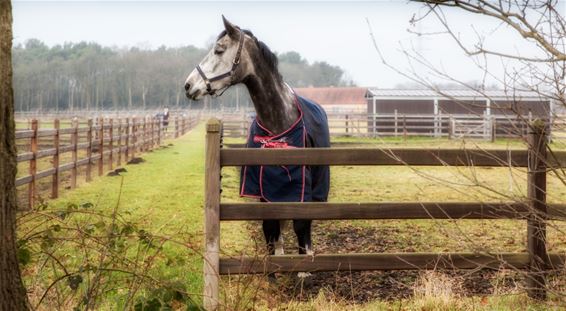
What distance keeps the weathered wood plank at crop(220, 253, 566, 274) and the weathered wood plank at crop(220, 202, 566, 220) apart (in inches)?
11.2

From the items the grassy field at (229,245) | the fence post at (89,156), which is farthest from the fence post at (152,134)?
the fence post at (89,156)

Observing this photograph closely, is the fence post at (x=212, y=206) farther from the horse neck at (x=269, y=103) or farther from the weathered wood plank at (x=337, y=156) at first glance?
the horse neck at (x=269, y=103)

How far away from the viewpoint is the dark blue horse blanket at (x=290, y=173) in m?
4.97

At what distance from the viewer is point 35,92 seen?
102188mm

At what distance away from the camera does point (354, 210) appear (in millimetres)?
3965

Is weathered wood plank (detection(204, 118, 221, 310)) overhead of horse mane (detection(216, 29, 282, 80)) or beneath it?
beneath

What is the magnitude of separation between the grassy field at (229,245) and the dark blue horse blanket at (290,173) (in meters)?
0.51

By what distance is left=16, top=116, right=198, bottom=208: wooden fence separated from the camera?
30.9 feet

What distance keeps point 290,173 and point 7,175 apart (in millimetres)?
2854

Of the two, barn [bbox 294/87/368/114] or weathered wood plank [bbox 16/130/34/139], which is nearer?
weathered wood plank [bbox 16/130/34/139]

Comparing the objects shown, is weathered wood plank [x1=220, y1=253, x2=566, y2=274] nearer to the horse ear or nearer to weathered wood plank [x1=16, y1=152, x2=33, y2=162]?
the horse ear

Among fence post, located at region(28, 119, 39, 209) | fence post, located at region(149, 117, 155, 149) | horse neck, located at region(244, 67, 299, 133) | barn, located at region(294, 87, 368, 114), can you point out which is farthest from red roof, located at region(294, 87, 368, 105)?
horse neck, located at region(244, 67, 299, 133)

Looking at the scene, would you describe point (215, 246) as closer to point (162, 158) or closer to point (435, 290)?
point (435, 290)

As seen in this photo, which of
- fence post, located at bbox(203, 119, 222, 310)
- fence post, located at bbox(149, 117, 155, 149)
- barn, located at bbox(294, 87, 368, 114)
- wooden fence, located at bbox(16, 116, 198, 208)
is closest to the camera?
fence post, located at bbox(203, 119, 222, 310)
